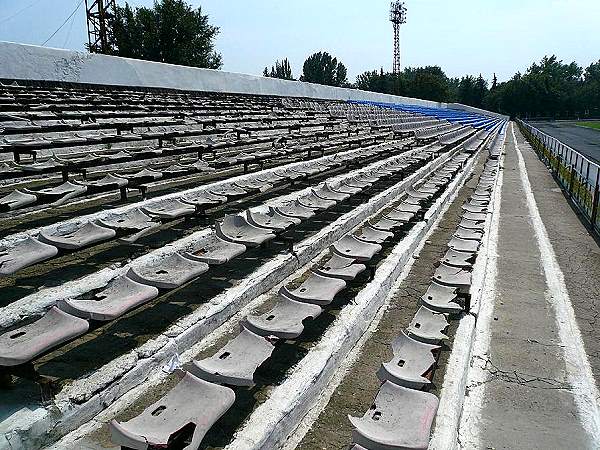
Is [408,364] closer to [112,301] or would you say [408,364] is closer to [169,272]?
[169,272]

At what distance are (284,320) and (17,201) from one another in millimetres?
2287

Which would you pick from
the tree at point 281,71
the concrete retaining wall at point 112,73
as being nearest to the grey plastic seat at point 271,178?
the concrete retaining wall at point 112,73

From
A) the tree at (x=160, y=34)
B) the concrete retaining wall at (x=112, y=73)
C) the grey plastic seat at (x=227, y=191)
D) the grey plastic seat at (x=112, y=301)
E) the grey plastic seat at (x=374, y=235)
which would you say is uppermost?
the tree at (x=160, y=34)

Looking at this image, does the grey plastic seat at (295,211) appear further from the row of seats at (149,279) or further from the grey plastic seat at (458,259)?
the grey plastic seat at (458,259)

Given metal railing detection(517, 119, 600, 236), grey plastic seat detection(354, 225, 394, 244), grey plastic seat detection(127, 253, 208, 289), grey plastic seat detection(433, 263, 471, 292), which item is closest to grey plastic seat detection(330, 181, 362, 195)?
grey plastic seat detection(354, 225, 394, 244)

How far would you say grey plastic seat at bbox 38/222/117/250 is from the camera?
3.35 metres

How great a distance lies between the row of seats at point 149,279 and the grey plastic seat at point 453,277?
1.48m

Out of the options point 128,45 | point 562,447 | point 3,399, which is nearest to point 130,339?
point 3,399

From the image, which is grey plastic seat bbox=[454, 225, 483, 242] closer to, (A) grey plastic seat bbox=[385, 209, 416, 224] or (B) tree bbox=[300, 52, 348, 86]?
(A) grey plastic seat bbox=[385, 209, 416, 224]

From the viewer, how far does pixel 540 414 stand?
314 cm

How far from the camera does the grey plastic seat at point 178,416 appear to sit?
1.93 metres

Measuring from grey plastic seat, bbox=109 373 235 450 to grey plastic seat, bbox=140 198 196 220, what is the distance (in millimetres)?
2223

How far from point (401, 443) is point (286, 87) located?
21.3 m

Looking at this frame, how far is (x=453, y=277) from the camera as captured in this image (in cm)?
468
